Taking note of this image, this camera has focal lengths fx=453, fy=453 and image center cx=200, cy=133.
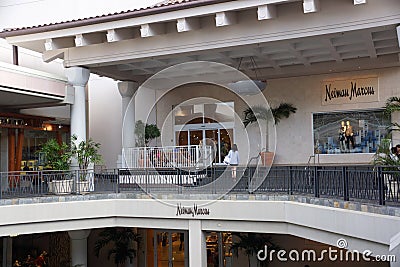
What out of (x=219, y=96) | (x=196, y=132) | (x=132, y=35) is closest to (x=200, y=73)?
(x=219, y=96)

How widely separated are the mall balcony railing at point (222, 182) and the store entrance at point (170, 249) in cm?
552

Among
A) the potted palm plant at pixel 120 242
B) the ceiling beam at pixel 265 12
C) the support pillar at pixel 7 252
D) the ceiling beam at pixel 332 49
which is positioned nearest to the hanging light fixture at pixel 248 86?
the ceiling beam at pixel 332 49

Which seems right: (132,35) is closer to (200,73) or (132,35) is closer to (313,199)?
(200,73)

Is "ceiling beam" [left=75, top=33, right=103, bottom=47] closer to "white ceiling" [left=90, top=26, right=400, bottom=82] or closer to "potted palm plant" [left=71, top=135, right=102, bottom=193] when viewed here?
"white ceiling" [left=90, top=26, right=400, bottom=82]

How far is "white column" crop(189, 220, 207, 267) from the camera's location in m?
12.3

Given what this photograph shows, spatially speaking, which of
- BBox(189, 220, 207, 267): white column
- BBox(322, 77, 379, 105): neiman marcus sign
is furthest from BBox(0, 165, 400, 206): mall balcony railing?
BBox(322, 77, 379, 105): neiman marcus sign

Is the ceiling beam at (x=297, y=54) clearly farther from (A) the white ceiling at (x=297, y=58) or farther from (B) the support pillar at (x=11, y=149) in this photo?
(B) the support pillar at (x=11, y=149)

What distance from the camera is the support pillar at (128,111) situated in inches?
712

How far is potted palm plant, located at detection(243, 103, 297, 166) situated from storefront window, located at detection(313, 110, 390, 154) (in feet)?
3.67

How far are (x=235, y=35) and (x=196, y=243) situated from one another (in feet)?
18.9

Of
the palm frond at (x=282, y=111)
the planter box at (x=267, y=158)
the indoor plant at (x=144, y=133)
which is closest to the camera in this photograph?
the planter box at (x=267, y=158)

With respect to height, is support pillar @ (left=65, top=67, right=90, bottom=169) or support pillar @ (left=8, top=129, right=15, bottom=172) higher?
support pillar @ (left=65, top=67, right=90, bottom=169)

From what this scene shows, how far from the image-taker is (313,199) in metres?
10.3

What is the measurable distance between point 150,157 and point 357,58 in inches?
329
